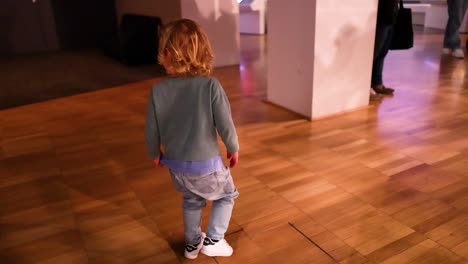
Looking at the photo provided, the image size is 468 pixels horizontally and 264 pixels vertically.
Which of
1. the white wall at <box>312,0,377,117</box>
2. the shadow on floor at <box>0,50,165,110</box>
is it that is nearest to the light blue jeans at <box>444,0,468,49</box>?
the white wall at <box>312,0,377,117</box>

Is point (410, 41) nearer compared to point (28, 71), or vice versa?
point (410, 41)

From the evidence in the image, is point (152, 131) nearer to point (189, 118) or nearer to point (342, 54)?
point (189, 118)

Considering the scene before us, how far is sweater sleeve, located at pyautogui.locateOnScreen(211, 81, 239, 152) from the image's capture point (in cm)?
144

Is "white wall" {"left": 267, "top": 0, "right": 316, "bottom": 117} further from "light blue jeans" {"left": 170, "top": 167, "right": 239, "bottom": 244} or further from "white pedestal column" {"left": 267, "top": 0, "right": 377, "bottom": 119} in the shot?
"light blue jeans" {"left": 170, "top": 167, "right": 239, "bottom": 244}

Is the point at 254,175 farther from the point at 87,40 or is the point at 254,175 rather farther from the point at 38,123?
the point at 87,40

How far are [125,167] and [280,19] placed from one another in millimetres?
1660

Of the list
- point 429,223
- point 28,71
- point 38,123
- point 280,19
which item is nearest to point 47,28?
point 28,71

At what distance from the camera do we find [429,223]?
74.7 inches

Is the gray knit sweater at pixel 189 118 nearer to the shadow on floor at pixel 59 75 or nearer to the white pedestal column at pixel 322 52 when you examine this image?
the white pedestal column at pixel 322 52

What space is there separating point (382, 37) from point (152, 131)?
2683mm

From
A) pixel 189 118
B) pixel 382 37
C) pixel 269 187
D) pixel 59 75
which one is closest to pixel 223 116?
pixel 189 118

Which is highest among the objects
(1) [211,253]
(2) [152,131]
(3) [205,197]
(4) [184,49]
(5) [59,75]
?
(4) [184,49]

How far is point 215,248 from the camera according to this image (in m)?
1.70

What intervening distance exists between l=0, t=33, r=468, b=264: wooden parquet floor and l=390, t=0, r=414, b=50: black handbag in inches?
18.3
